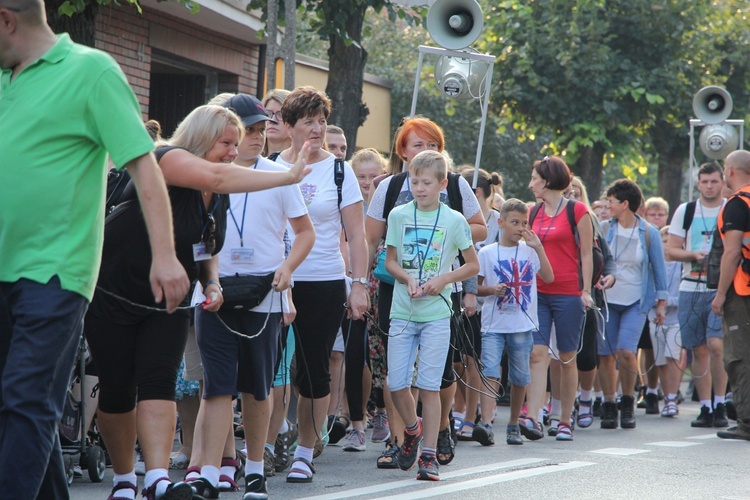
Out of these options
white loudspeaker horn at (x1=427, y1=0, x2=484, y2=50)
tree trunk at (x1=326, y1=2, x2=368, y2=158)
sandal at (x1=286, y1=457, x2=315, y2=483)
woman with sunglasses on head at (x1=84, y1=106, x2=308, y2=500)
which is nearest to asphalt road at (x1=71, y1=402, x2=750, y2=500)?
sandal at (x1=286, y1=457, x2=315, y2=483)

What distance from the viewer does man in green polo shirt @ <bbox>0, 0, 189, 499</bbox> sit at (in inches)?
156

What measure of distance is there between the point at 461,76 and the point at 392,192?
13.4ft

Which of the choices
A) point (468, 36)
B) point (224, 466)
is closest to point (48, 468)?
point (224, 466)

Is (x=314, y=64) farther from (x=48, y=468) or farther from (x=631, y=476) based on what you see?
(x=48, y=468)

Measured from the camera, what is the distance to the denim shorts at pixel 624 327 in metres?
11.5

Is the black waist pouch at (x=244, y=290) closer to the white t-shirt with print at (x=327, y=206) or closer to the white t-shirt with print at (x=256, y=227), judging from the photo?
the white t-shirt with print at (x=256, y=227)

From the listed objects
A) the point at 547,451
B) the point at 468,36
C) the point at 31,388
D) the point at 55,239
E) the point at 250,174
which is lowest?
the point at 547,451

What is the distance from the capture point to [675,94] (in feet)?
76.6

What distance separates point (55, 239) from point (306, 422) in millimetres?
3296

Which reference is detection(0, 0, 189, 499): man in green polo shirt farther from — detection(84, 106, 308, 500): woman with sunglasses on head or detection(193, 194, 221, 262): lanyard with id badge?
detection(193, 194, 221, 262): lanyard with id badge

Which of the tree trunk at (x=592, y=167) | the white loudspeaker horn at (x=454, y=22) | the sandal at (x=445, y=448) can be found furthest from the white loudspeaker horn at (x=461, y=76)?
the tree trunk at (x=592, y=167)

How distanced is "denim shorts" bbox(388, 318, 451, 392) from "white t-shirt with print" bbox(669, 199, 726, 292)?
16.8 feet

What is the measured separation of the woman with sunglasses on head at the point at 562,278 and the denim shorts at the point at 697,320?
2101 mm

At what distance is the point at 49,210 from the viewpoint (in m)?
4.04
